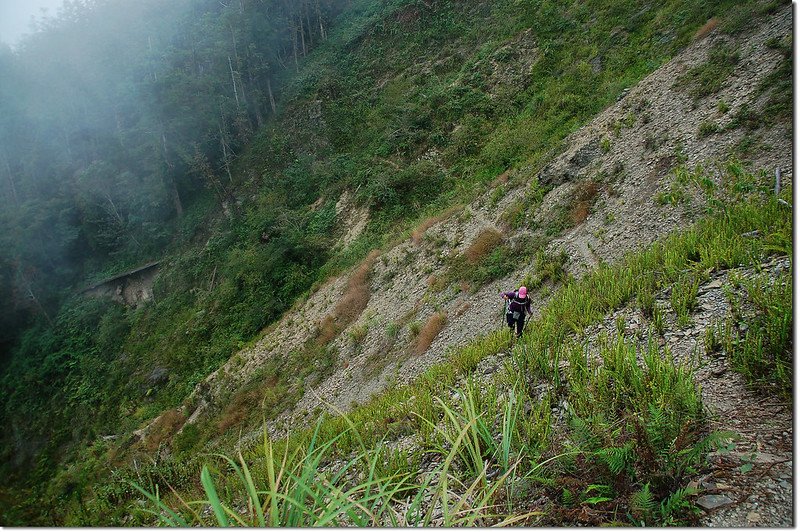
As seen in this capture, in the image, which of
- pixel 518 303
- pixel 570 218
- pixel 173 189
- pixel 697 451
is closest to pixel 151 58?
pixel 173 189

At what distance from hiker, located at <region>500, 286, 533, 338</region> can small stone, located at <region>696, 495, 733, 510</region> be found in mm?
3833

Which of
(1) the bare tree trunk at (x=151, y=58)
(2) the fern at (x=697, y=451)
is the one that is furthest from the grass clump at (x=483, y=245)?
(1) the bare tree trunk at (x=151, y=58)

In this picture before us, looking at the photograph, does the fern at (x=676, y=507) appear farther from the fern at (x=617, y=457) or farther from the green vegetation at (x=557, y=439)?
the fern at (x=617, y=457)

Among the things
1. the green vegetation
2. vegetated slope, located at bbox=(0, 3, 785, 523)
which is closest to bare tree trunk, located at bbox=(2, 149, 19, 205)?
vegetated slope, located at bbox=(0, 3, 785, 523)

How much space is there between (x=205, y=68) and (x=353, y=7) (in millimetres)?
16530

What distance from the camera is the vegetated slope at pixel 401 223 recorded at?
9.61m

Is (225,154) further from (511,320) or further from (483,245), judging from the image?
(511,320)

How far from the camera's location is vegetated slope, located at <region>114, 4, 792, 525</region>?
12.5 ft

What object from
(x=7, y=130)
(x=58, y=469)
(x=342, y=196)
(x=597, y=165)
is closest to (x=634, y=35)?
(x=597, y=165)

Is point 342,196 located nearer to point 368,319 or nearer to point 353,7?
point 368,319

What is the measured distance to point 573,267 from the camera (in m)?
8.35

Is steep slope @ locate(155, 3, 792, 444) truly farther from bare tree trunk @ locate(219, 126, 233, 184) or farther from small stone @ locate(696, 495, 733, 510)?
bare tree trunk @ locate(219, 126, 233, 184)

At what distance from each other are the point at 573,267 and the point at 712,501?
7.03m

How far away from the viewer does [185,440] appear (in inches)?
479
